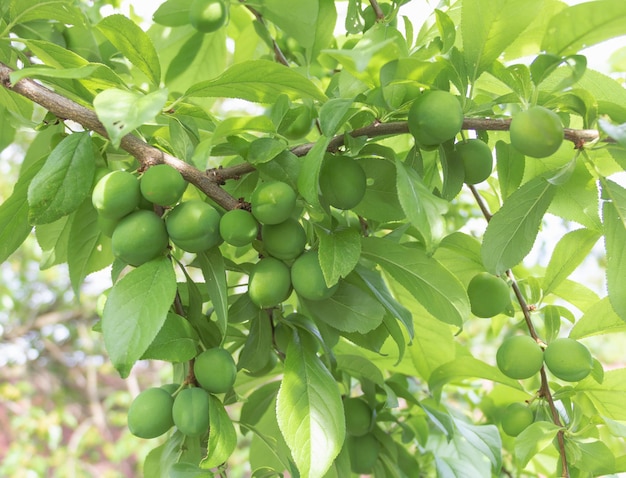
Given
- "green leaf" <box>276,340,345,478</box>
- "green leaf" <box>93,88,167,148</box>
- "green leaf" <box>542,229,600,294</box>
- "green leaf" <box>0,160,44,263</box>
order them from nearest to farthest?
"green leaf" <box>93,88,167,148</box> → "green leaf" <box>276,340,345,478</box> → "green leaf" <box>0,160,44,263</box> → "green leaf" <box>542,229,600,294</box>

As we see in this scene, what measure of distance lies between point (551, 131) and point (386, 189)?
189 millimetres

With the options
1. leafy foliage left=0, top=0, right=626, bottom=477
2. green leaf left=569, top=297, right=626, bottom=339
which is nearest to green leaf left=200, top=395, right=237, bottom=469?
leafy foliage left=0, top=0, right=626, bottom=477

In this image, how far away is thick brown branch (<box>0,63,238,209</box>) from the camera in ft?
1.99

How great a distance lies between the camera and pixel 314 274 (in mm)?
575

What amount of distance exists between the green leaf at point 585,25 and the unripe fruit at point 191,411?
438 mm

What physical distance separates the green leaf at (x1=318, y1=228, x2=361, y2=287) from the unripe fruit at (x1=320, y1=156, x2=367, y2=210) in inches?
1.1

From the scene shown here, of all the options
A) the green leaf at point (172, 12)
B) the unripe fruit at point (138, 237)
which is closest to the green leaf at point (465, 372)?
the unripe fruit at point (138, 237)

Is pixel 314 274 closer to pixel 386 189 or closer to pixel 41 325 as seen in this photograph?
pixel 386 189

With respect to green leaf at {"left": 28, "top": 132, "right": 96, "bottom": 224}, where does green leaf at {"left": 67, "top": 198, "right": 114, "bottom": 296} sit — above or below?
below

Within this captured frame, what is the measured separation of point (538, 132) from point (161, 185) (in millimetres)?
313

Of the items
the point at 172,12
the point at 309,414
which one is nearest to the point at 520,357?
the point at 309,414

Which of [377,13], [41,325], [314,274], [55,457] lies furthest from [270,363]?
[41,325]

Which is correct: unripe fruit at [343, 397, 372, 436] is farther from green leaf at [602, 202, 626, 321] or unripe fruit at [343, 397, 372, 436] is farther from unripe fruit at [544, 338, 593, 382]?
green leaf at [602, 202, 626, 321]

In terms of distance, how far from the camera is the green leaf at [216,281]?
590 millimetres
